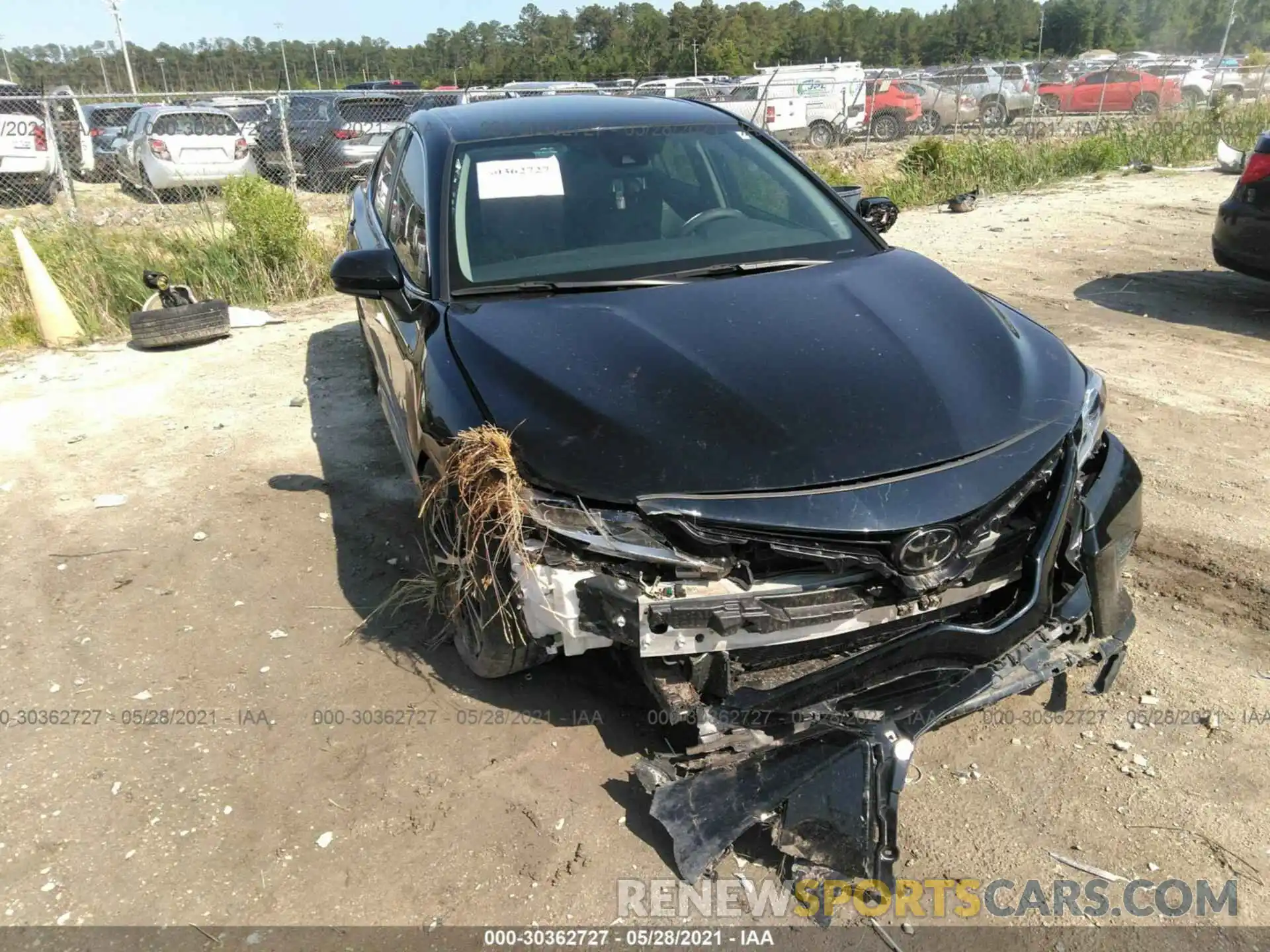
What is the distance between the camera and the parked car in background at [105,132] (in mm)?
17312

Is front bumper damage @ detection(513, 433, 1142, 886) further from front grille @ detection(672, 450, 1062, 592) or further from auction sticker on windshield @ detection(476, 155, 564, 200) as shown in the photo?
auction sticker on windshield @ detection(476, 155, 564, 200)

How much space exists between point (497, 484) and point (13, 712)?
2082 millimetres

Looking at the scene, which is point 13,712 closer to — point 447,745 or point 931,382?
point 447,745

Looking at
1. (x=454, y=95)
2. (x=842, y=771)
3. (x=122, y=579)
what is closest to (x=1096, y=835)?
(x=842, y=771)

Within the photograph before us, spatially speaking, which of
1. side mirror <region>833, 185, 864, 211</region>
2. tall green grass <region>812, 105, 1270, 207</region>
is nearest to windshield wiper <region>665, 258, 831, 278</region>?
side mirror <region>833, 185, 864, 211</region>

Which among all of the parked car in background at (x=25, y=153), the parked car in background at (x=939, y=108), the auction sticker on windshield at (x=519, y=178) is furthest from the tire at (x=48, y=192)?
the parked car in background at (x=939, y=108)

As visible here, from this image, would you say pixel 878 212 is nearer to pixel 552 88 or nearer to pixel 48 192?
pixel 48 192

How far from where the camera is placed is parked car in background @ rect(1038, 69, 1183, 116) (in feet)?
75.2

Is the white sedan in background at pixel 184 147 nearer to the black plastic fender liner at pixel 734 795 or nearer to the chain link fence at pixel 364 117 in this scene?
the chain link fence at pixel 364 117

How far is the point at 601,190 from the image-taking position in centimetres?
373

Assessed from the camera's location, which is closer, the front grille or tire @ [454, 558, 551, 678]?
the front grille

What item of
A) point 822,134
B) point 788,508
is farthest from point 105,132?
point 788,508

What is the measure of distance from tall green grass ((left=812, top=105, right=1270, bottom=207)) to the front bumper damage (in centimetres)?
1010

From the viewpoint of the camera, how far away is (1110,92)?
23609 millimetres
